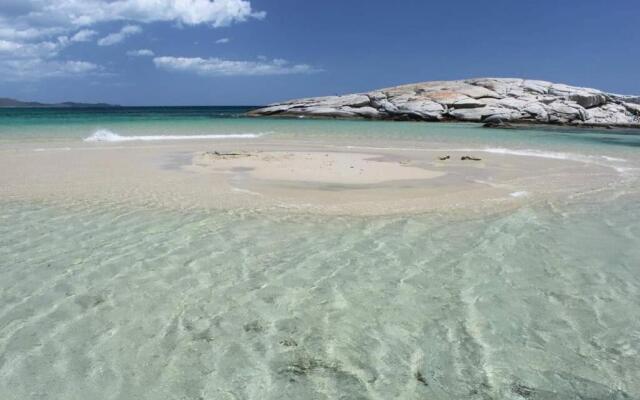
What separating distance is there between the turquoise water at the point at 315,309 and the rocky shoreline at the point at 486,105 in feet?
142

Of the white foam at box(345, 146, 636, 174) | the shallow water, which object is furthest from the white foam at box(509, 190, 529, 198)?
the white foam at box(345, 146, 636, 174)

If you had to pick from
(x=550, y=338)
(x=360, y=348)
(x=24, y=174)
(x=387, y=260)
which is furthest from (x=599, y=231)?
(x=24, y=174)

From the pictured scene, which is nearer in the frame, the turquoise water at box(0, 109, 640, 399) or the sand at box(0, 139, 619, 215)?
the turquoise water at box(0, 109, 640, 399)

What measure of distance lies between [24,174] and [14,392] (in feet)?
37.8

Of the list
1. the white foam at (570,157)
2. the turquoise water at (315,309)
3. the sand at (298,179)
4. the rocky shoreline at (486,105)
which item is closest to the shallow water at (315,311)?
the turquoise water at (315,309)

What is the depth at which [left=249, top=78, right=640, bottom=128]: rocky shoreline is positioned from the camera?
49125 millimetres

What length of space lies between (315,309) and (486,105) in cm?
5206

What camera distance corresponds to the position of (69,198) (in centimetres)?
989

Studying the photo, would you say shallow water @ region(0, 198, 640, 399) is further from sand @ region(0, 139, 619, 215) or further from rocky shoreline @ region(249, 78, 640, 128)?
rocky shoreline @ region(249, 78, 640, 128)

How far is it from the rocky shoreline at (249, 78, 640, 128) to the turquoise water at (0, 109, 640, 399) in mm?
43151

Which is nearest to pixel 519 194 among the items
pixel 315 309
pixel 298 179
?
pixel 298 179

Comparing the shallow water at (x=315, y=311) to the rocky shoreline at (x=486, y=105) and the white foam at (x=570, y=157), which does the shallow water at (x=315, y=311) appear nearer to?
the white foam at (x=570, y=157)

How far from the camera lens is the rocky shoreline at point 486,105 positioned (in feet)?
161

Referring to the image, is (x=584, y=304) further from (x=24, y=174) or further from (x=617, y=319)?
(x=24, y=174)
